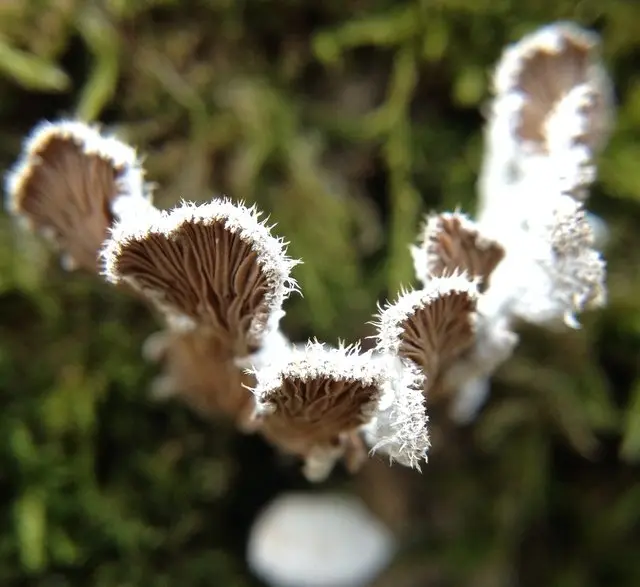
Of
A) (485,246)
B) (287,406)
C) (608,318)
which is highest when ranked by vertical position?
A: (608,318)

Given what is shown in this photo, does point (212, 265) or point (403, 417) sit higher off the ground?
point (212, 265)

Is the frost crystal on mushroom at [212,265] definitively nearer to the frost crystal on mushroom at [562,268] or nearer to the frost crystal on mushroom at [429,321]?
the frost crystal on mushroom at [429,321]

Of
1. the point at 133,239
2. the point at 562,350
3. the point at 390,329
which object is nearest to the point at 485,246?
the point at 390,329

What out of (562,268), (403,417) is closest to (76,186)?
(403,417)

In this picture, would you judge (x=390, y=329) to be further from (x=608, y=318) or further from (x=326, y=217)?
(x=608, y=318)

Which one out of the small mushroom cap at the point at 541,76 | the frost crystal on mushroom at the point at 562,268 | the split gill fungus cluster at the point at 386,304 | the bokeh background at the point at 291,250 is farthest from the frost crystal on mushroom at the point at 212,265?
the small mushroom cap at the point at 541,76

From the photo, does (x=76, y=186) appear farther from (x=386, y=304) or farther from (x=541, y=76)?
(x=541, y=76)
